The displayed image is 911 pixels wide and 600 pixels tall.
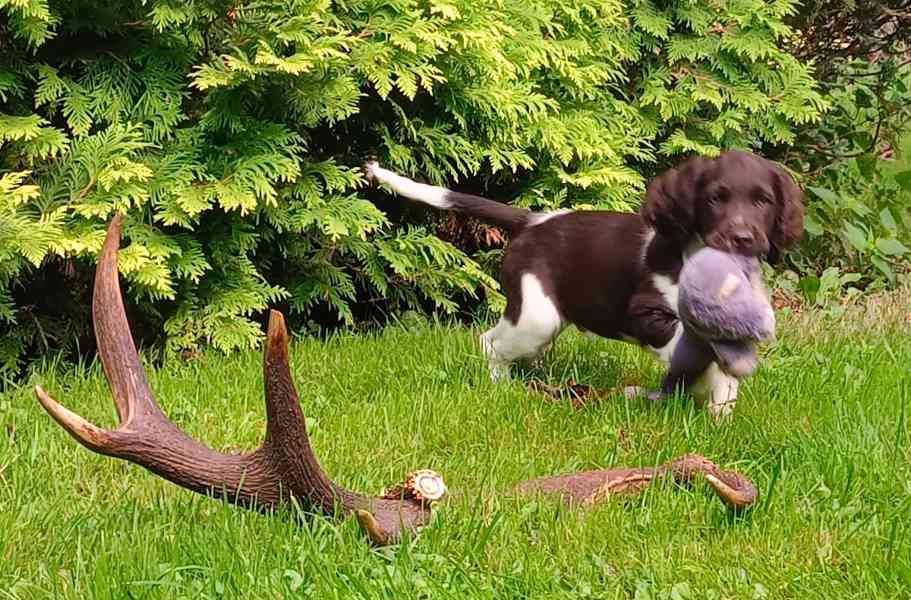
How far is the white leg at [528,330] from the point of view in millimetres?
4355

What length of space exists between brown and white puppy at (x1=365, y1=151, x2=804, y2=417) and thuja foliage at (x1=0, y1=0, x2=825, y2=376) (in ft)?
1.75

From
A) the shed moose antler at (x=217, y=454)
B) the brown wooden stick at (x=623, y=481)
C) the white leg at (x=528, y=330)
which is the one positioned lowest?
the white leg at (x=528, y=330)

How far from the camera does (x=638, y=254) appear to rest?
163 inches

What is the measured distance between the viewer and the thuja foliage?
4.61 metres

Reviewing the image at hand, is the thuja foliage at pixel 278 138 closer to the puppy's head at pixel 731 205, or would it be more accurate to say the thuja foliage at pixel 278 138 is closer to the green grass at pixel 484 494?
the green grass at pixel 484 494

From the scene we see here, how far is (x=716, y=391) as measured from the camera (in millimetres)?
3836

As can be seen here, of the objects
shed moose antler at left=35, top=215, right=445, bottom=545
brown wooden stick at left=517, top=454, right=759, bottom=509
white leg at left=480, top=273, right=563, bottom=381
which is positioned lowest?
white leg at left=480, top=273, right=563, bottom=381

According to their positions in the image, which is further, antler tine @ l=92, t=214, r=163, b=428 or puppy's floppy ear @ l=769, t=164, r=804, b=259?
puppy's floppy ear @ l=769, t=164, r=804, b=259

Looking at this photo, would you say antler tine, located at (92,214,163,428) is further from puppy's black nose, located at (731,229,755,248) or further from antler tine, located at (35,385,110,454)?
puppy's black nose, located at (731,229,755,248)

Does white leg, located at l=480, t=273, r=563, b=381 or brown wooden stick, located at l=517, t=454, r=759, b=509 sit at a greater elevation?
brown wooden stick, located at l=517, t=454, r=759, b=509

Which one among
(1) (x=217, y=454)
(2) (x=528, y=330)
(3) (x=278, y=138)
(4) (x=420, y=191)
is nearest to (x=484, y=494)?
(1) (x=217, y=454)

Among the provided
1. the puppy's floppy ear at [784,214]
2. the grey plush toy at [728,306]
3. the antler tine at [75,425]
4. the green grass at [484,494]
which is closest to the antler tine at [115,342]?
the antler tine at [75,425]

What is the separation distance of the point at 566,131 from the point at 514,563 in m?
3.53

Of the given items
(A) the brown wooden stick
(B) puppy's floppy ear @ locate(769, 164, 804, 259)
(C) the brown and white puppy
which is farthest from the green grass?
(B) puppy's floppy ear @ locate(769, 164, 804, 259)
